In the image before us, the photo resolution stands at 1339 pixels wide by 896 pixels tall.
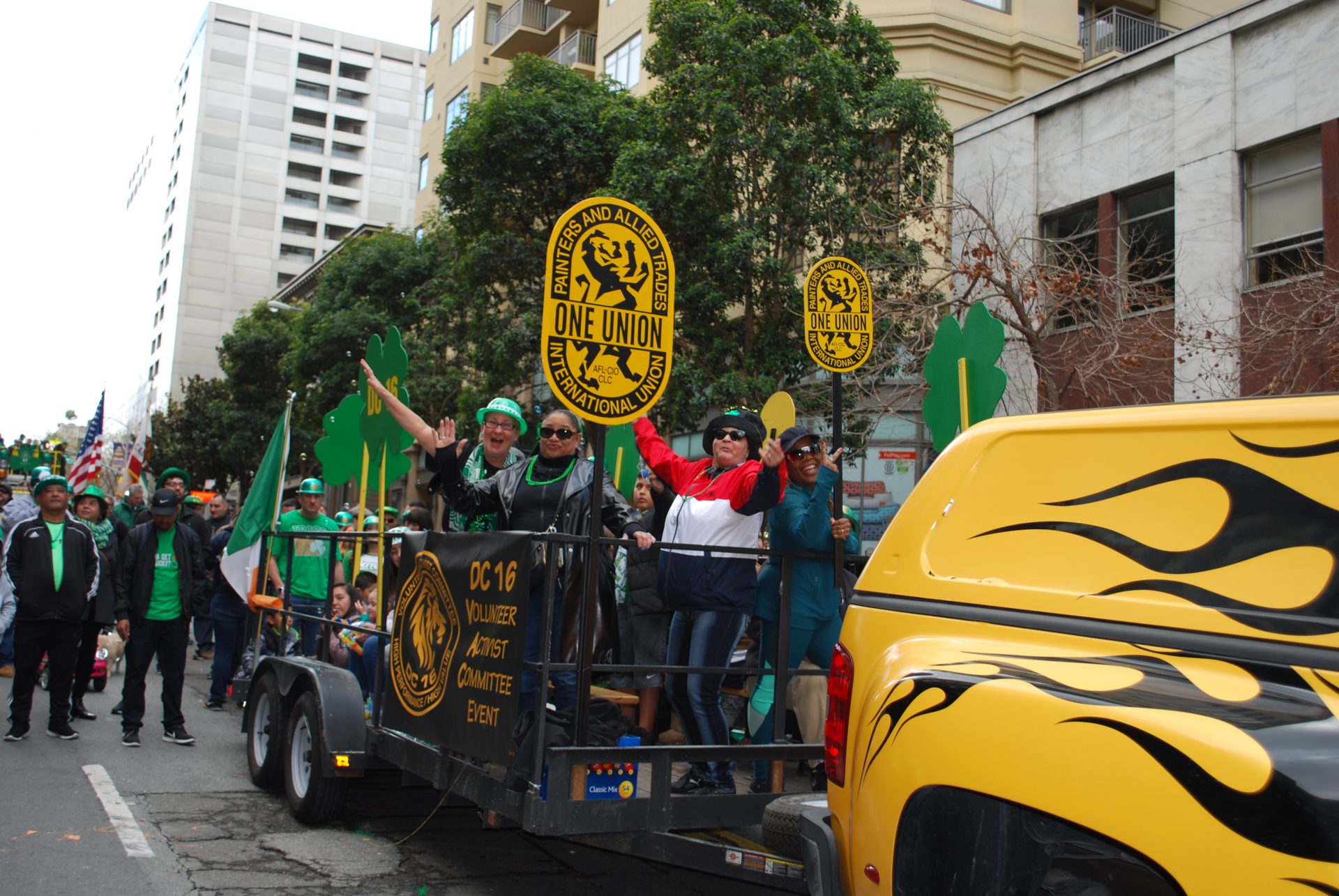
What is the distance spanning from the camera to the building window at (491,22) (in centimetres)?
3844

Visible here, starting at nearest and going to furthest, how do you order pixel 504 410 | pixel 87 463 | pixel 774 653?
pixel 774 653
pixel 504 410
pixel 87 463

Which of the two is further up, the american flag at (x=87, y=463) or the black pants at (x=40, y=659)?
the american flag at (x=87, y=463)

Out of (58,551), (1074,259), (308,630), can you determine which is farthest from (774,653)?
(1074,259)

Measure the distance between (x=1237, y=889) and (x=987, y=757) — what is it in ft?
2.00

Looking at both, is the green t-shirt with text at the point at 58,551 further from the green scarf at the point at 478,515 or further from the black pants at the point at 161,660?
the green scarf at the point at 478,515

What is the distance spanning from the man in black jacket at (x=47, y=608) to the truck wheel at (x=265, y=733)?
2072 millimetres

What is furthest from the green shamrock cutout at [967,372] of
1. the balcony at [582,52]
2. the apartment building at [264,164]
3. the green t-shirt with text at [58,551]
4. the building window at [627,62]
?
the apartment building at [264,164]

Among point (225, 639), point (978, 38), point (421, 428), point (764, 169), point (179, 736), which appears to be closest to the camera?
point (421, 428)

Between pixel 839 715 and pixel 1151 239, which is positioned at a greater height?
pixel 1151 239

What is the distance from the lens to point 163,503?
887 cm

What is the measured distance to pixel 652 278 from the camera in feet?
16.4

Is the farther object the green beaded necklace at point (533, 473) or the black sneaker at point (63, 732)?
the black sneaker at point (63, 732)

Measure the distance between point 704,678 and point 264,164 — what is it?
96.7m

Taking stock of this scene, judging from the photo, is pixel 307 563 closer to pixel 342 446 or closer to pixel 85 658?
pixel 342 446
